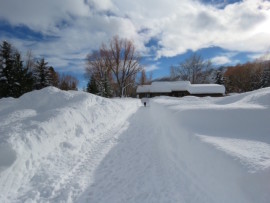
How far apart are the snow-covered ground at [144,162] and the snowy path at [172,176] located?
0.01m

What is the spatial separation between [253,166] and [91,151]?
419 centimetres

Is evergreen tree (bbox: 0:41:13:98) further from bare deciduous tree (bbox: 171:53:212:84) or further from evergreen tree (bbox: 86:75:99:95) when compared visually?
bare deciduous tree (bbox: 171:53:212:84)

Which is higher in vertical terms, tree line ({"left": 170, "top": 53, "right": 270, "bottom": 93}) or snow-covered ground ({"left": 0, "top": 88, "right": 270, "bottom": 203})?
tree line ({"left": 170, "top": 53, "right": 270, "bottom": 93})

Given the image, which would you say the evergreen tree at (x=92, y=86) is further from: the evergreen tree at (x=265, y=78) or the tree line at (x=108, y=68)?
the evergreen tree at (x=265, y=78)

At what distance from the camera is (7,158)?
354cm

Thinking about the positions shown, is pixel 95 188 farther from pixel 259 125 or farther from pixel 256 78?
pixel 256 78

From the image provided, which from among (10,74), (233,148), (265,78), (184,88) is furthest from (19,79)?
(265,78)

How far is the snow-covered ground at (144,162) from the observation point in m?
2.88

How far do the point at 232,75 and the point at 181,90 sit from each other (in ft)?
79.0

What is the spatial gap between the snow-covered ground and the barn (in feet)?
112

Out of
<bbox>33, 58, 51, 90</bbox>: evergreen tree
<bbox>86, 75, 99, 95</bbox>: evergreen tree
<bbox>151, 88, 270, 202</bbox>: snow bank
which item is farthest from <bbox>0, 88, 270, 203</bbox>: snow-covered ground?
<bbox>86, 75, 99, 95</bbox>: evergreen tree

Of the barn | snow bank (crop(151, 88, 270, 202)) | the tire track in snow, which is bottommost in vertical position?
the tire track in snow

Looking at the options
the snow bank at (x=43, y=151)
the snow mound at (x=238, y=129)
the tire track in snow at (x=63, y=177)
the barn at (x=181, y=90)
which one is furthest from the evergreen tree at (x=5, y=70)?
the barn at (x=181, y=90)

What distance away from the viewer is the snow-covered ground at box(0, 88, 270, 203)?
2.88 meters
